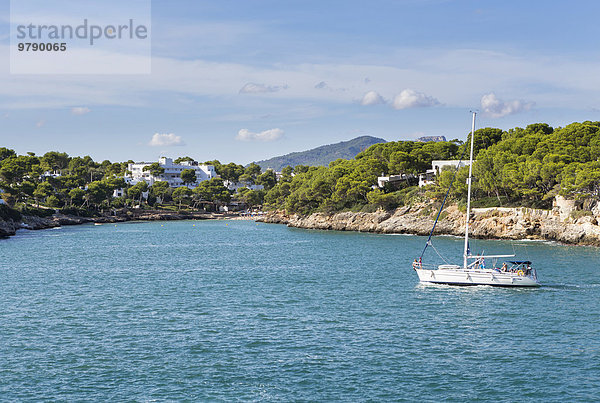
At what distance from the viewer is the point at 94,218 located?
16150cm

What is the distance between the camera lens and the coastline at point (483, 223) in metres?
80.5

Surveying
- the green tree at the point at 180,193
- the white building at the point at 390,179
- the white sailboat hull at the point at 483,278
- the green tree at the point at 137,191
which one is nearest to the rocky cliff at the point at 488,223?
the white building at the point at 390,179

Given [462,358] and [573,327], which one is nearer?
[462,358]

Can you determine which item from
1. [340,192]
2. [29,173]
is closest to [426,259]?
[340,192]

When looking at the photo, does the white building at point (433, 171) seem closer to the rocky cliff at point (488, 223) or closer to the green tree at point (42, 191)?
the rocky cliff at point (488, 223)

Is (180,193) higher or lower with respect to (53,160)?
lower

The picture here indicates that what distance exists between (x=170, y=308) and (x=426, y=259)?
35429 mm

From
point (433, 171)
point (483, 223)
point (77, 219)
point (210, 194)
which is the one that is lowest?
point (77, 219)

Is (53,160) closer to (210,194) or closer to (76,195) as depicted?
(76,195)

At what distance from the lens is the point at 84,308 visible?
40625 millimetres

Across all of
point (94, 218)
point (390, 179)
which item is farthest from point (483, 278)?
point (94, 218)

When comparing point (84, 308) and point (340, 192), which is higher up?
point (340, 192)

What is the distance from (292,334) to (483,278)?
68.2ft

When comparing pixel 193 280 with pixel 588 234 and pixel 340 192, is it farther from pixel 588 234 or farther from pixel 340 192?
pixel 340 192
